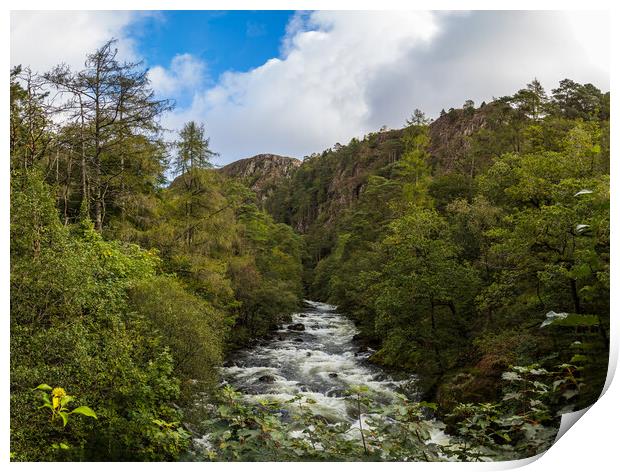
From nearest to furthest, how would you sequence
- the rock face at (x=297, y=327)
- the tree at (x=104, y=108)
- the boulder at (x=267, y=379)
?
the tree at (x=104, y=108) < the boulder at (x=267, y=379) < the rock face at (x=297, y=327)

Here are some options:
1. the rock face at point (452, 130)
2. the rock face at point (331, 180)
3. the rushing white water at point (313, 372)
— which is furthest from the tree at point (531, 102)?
the rock face at point (331, 180)

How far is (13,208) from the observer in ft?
17.4

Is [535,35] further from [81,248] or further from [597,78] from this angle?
[81,248]

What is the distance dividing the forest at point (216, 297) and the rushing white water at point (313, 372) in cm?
65

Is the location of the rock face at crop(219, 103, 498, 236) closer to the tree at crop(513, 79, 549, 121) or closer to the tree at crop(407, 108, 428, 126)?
the tree at crop(407, 108, 428, 126)

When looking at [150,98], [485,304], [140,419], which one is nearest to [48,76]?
[150,98]

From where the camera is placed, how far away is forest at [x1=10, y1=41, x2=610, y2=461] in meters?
3.77

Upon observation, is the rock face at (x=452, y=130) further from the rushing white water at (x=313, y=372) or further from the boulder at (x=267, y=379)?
the boulder at (x=267, y=379)

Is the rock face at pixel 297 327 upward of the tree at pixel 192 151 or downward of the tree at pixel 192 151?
downward

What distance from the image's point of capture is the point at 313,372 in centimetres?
1254

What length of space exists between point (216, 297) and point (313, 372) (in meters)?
3.54

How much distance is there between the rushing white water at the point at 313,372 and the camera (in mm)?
10375

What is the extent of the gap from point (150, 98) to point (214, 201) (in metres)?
5.34

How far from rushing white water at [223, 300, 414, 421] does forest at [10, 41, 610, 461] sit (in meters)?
0.65
